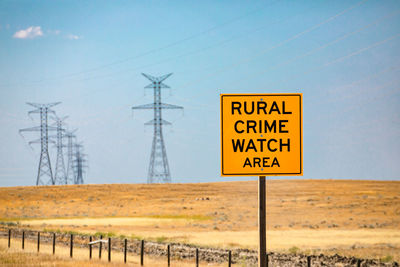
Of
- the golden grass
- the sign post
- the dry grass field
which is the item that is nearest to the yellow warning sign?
the sign post

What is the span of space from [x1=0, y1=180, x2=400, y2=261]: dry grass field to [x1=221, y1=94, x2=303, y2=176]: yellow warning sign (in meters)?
26.9

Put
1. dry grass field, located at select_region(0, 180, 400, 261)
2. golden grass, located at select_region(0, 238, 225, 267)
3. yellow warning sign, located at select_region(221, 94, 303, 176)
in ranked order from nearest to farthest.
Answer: yellow warning sign, located at select_region(221, 94, 303, 176)
golden grass, located at select_region(0, 238, 225, 267)
dry grass field, located at select_region(0, 180, 400, 261)

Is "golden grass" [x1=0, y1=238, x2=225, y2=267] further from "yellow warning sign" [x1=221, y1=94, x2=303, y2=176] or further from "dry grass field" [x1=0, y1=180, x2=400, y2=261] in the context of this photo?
"yellow warning sign" [x1=221, y1=94, x2=303, y2=176]

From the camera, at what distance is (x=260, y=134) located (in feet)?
31.9

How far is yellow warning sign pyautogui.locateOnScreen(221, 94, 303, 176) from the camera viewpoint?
970 cm

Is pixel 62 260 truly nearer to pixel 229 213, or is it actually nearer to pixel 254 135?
pixel 254 135

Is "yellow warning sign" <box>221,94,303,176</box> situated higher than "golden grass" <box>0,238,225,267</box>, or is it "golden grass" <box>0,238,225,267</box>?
"yellow warning sign" <box>221,94,303,176</box>

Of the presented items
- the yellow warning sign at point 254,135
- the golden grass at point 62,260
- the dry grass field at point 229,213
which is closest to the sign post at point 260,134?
the yellow warning sign at point 254,135

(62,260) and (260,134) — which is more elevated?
(260,134)

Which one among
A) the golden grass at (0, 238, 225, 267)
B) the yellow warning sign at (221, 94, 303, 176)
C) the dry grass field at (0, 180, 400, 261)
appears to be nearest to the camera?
the yellow warning sign at (221, 94, 303, 176)

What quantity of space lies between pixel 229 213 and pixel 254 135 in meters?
72.9

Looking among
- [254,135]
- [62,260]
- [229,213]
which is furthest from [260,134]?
[229,213]

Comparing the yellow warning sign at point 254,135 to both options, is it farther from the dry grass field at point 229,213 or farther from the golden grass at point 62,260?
the dry grass field at point 229,213

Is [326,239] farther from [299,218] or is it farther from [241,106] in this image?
[241,106]
